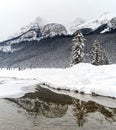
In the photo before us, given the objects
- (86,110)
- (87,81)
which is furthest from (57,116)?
(87,81)

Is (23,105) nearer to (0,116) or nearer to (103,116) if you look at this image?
(0,116)

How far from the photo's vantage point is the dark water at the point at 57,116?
15305 mm

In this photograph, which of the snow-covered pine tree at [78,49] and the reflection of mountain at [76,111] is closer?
the reflection of mountain at [76,111]

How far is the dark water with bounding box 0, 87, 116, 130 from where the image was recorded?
50.2 ft

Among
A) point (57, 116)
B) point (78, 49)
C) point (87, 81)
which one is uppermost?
point (78, 49)

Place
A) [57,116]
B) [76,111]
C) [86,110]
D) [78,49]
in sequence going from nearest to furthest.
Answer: [57,116] < [76,111] < [86,110] < [78,49]

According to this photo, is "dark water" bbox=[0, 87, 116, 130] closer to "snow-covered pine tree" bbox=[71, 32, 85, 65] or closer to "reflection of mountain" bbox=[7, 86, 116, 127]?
"reflection of mountain" bbox=[7, 86, 116, 127]

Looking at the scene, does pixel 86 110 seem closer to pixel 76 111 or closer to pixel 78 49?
pixel 76 111

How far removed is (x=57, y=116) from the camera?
59.4 feet

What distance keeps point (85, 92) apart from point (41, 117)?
13260 mm

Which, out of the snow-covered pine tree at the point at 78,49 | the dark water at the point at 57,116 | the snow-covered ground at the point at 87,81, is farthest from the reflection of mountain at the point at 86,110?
the snow-covered pine tree at the point at 78,49

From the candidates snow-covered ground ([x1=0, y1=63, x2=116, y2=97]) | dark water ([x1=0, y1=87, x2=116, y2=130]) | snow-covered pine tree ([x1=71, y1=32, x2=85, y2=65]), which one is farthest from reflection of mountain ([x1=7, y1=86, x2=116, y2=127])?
snow-covered pine tree ([x1=71, y1=32, x2=85, y2=65])

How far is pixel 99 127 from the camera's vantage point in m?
15.1

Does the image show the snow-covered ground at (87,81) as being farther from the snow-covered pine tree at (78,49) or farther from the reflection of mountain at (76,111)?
the snow-covered pine tree at (78,49)
